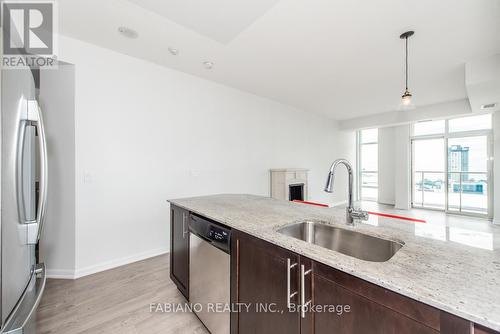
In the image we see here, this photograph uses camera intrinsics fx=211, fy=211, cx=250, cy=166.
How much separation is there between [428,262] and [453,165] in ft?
22.4

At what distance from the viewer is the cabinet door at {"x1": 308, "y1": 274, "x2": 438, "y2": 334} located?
2.18 feet

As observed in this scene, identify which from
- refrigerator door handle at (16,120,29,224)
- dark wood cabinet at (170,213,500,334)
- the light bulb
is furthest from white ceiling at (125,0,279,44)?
dark wood cabinet at (170,213,500,334)

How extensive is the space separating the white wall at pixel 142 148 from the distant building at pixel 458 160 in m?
5.48

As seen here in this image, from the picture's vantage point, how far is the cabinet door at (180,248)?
1.80m

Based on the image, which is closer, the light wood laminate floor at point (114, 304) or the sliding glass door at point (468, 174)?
the light wood laminate floor at point (114, 304)

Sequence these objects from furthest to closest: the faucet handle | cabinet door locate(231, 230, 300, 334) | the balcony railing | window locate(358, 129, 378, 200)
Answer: window locate(358, 129, 378, 200)
the balcony railing
the faucet handle
cabinet door locate(231, 230, 300, 334)

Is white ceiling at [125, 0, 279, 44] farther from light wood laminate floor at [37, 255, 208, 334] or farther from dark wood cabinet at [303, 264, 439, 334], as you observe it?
light wood laminate floor at [37, 255, 208, 334]

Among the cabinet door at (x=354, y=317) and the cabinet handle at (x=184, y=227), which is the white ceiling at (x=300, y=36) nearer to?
the cabinet handle at (x=184, y=227)

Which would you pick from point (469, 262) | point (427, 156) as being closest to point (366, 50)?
point (469, 262)

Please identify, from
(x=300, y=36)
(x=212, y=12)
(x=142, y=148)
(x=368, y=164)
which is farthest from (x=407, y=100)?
(x=368, y=164)

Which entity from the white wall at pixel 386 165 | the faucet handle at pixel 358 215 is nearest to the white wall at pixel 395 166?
the white wall at pixel 386 165

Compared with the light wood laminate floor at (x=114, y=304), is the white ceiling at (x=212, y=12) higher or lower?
higher

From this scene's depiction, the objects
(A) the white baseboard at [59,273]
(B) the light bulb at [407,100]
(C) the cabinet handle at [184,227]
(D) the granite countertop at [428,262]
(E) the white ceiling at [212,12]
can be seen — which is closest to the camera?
(D) the granite countertop at [428,262]

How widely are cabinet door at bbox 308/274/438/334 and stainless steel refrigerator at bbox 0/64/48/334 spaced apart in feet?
4.14
